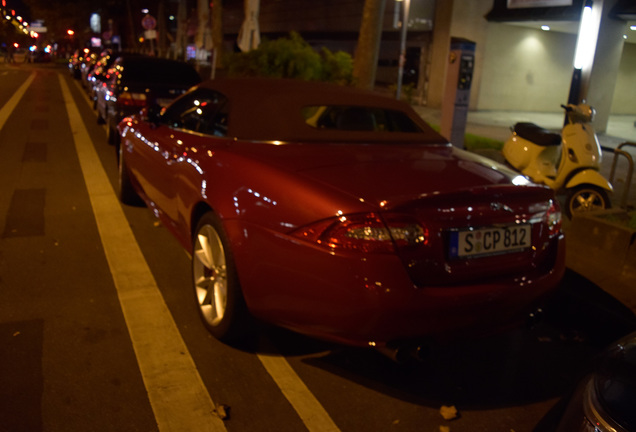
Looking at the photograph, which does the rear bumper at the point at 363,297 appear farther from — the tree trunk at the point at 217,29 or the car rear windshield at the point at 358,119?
the tree trunk at the point at 217,29

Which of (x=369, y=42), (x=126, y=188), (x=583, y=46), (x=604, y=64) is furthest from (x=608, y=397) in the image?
(x=604, y=64)

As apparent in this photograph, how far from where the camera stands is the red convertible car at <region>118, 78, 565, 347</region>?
9.02 ft

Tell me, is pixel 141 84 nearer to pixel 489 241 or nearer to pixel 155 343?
pixel 155 343

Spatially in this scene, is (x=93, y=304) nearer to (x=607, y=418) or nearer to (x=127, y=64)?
(x=607, y=418)

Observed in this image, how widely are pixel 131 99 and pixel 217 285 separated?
22.5 feet

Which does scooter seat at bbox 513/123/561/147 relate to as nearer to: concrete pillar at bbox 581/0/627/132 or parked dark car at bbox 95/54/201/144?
parked dark car at bbox 95/54/201/144

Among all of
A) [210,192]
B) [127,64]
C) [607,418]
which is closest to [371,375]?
[210,192]

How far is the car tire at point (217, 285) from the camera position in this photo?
3340 mm

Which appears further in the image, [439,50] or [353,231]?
[439,50]

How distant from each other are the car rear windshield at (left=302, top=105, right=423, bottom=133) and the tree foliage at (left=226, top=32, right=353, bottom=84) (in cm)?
842

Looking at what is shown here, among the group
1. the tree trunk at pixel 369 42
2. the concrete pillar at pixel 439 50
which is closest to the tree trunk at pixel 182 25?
the concrete pillar at pixel 439 50

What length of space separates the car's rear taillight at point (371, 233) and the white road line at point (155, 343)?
1.09 meters

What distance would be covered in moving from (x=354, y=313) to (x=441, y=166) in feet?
3.81

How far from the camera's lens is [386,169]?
3.26 meters
